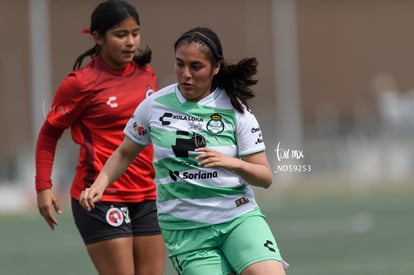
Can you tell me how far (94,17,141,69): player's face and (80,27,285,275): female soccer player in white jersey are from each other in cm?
97

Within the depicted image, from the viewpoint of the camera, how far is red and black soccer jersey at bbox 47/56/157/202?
7199 mm

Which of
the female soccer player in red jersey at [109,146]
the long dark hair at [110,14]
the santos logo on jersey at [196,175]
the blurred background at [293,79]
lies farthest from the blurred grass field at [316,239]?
the santos logo on jersey at [196,175]

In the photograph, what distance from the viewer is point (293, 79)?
4584 centimetres

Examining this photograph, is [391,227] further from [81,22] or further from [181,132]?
[81,22]

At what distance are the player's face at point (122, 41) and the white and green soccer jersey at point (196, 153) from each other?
3.33ft

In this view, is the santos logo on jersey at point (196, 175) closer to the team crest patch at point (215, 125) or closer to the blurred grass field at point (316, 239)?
the team crest patch at point (215, 125)

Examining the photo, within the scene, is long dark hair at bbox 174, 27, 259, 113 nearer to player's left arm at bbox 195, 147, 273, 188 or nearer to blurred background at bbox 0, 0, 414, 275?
player's left arm at bbox 195, 147, 273, 188

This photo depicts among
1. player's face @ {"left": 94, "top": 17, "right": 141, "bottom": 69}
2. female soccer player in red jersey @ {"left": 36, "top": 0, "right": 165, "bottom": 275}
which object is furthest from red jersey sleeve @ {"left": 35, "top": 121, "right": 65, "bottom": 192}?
player's face @ {"left": 94, "top": 17, "right": 141, "bottom": 69}

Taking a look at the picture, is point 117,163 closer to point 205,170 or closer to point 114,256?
point 205,170

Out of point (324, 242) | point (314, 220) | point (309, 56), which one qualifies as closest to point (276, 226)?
point (314, 220)

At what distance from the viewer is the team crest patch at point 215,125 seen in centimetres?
611

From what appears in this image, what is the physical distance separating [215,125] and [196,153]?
19 centimetres

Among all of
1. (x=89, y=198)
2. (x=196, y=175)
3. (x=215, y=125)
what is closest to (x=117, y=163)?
(x=89, y=198)

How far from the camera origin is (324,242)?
1659 centimetres
